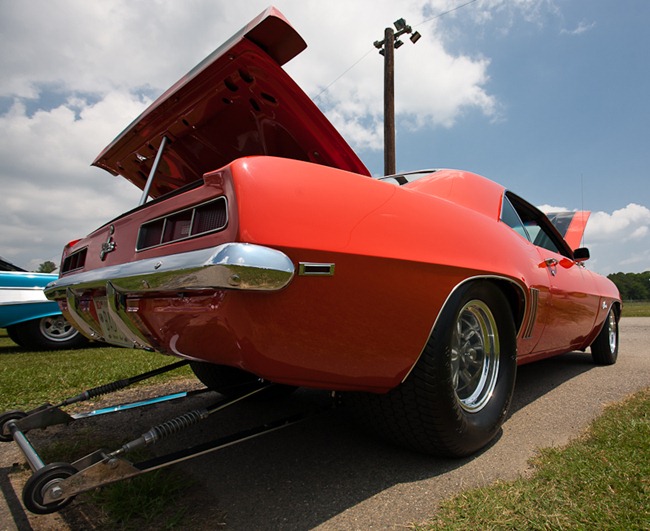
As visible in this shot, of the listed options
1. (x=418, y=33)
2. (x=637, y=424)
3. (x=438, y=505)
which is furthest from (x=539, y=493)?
(x=418, y=33)

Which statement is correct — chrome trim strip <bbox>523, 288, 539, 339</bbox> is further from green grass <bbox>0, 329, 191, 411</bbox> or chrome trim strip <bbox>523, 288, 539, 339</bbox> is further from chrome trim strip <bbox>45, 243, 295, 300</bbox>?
green grass <bbox>0, 329, 191, 411</bbox>

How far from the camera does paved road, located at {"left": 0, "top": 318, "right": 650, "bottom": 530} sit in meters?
1.50

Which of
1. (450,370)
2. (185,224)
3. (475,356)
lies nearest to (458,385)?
(475,356)

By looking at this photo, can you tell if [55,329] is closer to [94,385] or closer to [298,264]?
[94,385]

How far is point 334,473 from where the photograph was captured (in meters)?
1.82

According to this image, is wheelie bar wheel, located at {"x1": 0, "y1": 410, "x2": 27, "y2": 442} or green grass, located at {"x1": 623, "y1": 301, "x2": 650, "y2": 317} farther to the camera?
green grass, located at {"x1": 623, "y1": 301, "x2": 650, "y2": 317}

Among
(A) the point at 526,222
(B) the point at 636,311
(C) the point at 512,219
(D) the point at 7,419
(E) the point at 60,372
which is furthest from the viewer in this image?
(B) the point at 636,311

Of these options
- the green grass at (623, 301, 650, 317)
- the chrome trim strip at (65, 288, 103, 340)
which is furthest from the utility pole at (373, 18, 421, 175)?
the green grass at (623, 301, 650, 317)

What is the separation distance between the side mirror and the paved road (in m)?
1.30

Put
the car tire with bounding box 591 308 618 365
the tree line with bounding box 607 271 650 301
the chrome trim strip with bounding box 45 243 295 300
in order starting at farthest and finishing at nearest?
1. the tree line with bounding box 607 271 650 301
2. the car tire with bounding box 591 308 618 365
3. the chrome trim strip with bounding box 45 243 295 300

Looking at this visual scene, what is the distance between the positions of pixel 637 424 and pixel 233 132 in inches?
95.0

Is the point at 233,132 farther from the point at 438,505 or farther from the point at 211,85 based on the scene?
the point at 438,505

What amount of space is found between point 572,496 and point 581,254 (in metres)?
2.58

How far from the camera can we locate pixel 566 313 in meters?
2.99
